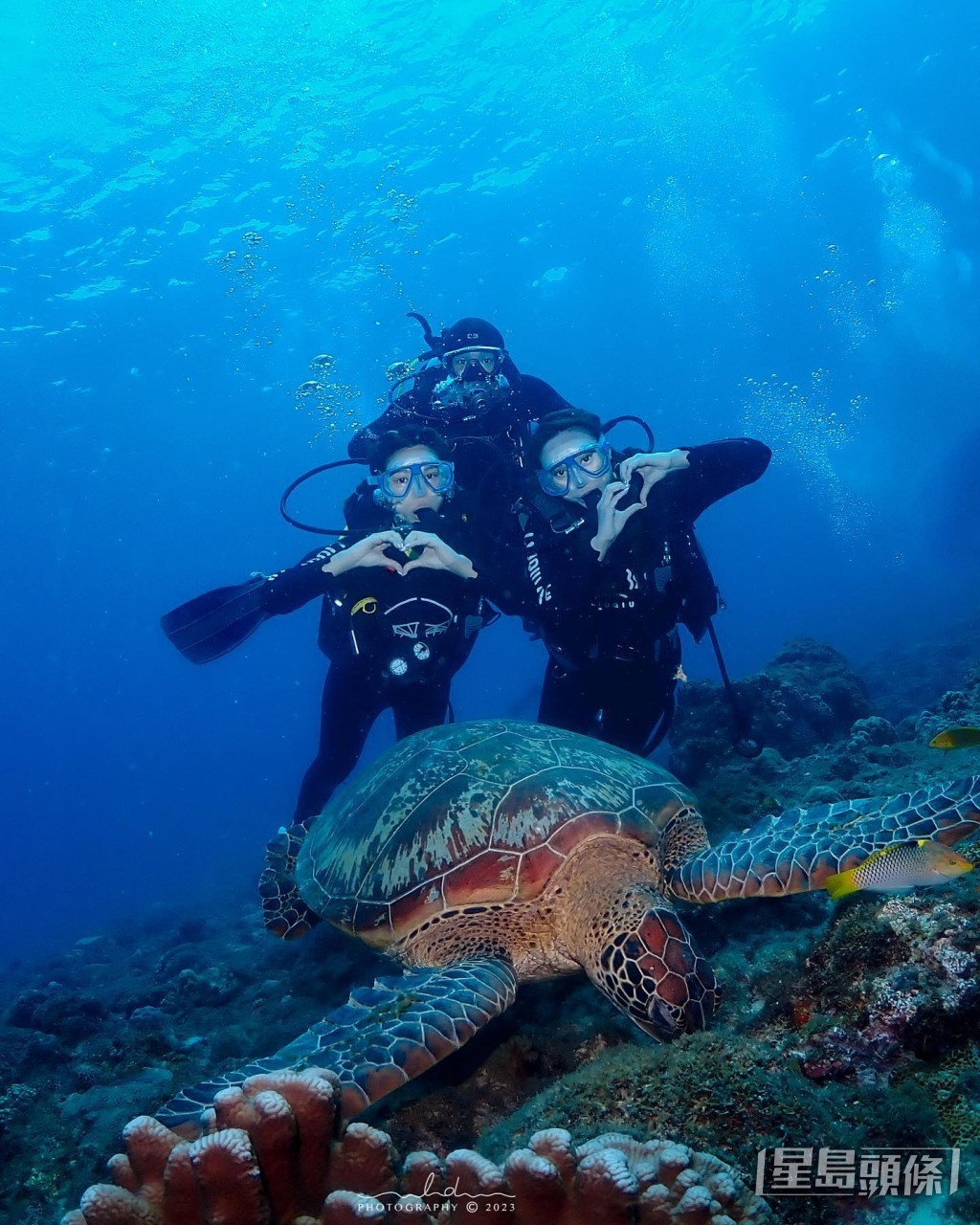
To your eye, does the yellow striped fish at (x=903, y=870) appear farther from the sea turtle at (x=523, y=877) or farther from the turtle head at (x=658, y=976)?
the turtle head at (x=658, y=976)

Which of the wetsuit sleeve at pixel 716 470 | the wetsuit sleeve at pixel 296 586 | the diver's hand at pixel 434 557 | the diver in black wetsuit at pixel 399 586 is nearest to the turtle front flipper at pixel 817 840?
the wetsuit sleeve at pixel 716 470

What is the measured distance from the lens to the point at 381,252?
3006cm

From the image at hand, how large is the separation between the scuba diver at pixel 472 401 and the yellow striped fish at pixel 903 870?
18.9ft

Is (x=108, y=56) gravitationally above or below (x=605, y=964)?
above

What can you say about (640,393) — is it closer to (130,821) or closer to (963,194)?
(963,194)

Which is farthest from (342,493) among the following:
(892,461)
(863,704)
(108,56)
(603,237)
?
(863,704)

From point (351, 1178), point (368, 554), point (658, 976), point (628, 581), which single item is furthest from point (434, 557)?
point (351, 1178)

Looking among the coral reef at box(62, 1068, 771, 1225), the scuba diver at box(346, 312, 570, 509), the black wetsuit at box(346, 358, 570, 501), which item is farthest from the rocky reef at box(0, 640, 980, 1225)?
the scuba diver at box(346, 312, 570, 509)

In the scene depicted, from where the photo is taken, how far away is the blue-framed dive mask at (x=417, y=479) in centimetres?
593

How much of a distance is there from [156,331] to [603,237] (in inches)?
1006

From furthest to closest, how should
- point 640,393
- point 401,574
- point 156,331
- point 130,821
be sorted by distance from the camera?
1. point 640,393
2. point 130,821
3. point 156,331
4. point 401,574

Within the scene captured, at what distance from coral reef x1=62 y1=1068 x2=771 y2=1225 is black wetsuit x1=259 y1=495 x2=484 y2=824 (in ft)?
14.3

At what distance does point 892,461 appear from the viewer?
83.5 meters

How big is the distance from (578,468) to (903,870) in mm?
3806
